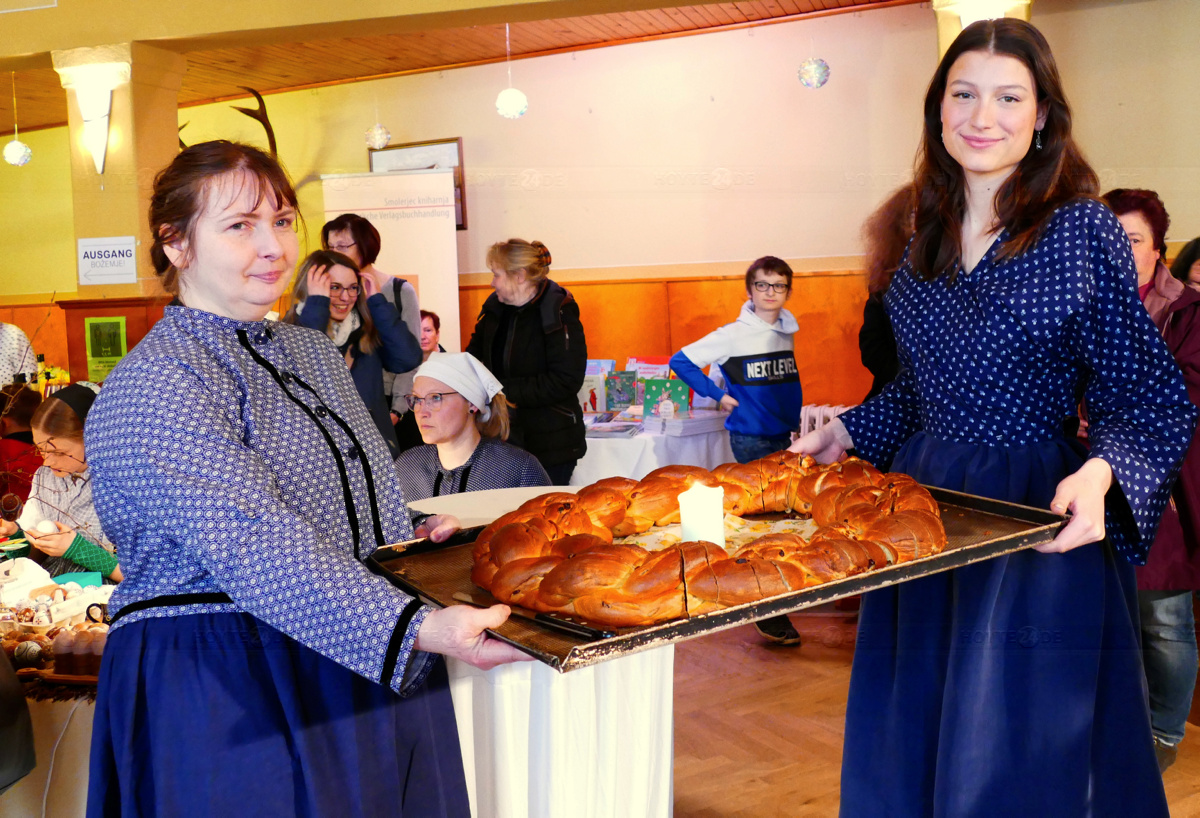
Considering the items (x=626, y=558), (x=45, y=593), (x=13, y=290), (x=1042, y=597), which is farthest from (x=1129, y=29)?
(x=13, y=290)

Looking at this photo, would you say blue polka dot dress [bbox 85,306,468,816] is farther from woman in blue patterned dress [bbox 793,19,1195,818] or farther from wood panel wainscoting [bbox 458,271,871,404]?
wood panel wainscoting [bbox 458,271,871,404]

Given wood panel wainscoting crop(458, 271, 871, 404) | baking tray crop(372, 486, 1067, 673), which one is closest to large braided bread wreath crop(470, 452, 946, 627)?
baking tray crop(372, 486, 1067, 673)

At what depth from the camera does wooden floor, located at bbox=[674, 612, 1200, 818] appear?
170cm

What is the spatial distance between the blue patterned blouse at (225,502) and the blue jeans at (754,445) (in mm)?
2017

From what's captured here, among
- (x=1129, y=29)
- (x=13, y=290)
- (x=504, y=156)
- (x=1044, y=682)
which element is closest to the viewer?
(x=1044, y=682)

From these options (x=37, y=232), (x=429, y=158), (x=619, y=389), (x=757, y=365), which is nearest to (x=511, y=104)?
(x=429, y=158)

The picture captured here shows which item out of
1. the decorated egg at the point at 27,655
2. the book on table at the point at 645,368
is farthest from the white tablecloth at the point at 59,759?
the book on table at the point at 645,368

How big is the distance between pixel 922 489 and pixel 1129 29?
1.71 m

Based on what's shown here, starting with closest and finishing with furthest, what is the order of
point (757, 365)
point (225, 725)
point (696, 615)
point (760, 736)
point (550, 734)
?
point (696, 615)
point (225, 725)
point (550, 734)
point (760, 736)
point (757, 365)

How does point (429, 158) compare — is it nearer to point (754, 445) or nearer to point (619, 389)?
point (619, 389)

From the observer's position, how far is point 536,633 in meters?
0.83

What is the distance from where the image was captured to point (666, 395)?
126 inches

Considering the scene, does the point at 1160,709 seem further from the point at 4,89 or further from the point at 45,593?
the point at 4,89

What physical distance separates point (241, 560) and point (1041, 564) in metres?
0.86
